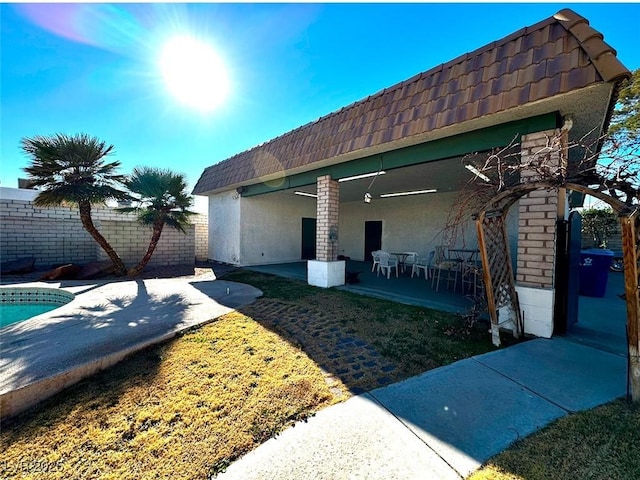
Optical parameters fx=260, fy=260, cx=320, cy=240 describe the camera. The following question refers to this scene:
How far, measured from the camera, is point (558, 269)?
147 inches

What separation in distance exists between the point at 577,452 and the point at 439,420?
0.83 meters

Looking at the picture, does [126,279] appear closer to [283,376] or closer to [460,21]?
[283,376]

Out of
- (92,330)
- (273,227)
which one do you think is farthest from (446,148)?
(273,227)

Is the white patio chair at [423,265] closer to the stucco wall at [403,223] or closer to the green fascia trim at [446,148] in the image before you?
the stucco wall at [403,223]

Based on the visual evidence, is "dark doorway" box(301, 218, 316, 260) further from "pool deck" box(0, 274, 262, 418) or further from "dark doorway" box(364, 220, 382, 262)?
"pool deck" box(0, 274, 262, 418)

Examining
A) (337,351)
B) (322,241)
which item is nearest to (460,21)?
(322,241)

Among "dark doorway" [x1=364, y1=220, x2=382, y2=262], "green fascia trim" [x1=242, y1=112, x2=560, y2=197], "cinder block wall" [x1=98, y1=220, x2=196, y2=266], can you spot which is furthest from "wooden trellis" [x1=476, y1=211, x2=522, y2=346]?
"cinder block wall" [x1=98, y1=220, x2=196, y2=266]

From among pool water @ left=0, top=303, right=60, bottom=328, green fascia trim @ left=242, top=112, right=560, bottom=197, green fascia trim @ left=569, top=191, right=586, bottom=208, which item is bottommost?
pool water @ left=0, top=303, right=60, bottom=328

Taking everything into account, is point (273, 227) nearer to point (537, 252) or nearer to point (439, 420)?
point (537, 252)

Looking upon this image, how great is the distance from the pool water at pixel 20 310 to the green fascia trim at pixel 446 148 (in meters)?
7.51

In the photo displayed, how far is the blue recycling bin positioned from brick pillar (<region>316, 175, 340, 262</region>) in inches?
231

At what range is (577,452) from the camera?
171 cm

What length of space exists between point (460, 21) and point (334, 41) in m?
2.89

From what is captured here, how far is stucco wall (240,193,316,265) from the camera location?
1068 centimetres
